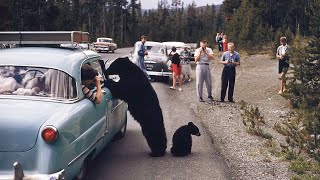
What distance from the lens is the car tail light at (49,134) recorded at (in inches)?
189

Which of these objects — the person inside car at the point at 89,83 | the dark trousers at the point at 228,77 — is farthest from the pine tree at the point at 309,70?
the person inside car at the point at 89,83

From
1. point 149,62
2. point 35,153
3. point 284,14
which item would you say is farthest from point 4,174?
point 284,14

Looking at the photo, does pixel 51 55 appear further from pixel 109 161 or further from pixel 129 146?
pixel 129 146

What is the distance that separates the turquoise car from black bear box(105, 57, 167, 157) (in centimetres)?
31

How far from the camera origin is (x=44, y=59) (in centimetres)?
612

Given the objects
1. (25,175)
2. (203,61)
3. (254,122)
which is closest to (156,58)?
(203,61)

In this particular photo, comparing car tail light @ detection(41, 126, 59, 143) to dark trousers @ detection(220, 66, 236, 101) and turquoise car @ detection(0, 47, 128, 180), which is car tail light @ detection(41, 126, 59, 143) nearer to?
turquoise car @ detection(0, 47, 128, 180)

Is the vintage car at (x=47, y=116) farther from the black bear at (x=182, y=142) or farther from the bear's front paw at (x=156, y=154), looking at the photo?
the black bear at (x=182, y=142)

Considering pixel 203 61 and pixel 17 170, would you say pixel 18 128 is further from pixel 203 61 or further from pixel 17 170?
pixel 203 61

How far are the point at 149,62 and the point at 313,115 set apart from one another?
13.2 meters

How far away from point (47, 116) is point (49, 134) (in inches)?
11.6

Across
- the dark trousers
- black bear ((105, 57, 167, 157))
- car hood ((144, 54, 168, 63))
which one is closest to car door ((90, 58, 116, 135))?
black bear ((105, 57, 167, 157))

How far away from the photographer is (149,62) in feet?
68.4

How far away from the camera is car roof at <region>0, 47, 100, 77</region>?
6.01 m
